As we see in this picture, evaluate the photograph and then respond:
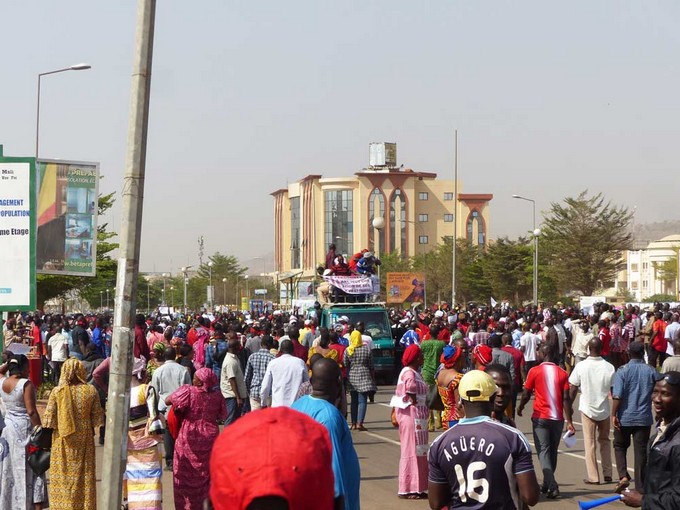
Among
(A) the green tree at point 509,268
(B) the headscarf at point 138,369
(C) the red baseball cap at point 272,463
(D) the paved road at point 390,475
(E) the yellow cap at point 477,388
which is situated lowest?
(D) the paved road at point 390,475

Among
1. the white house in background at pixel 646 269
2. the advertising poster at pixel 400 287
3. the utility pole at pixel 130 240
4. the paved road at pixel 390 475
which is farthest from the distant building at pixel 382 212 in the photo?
the utility pole at pixel 130 240

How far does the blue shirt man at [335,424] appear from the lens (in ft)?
20.3

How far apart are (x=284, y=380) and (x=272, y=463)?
32.8 ft

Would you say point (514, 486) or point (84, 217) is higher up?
point (84, 217)

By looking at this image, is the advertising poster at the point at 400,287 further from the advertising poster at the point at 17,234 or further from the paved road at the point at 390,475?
the advertising poster at the point at 17,234

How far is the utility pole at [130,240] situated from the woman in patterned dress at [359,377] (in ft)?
34.8

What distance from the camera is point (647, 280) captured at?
571 feet

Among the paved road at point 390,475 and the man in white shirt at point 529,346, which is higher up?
the man in white shirt at point 529,346

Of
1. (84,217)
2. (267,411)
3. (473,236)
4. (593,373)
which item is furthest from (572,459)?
(473,236)

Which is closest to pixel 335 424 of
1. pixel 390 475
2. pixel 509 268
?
pixel 390 475

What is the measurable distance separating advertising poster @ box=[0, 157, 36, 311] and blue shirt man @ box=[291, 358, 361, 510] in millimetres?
4887

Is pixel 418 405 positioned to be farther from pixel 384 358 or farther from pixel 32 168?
pixel 384 358

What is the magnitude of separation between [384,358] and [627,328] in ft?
21.1

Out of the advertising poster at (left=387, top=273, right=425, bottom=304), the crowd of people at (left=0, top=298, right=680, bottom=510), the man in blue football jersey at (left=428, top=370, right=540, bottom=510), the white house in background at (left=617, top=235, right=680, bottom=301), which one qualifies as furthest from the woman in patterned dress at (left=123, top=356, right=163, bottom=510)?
the white house in background at (left=617, top=235, right=680, bottom=301)
